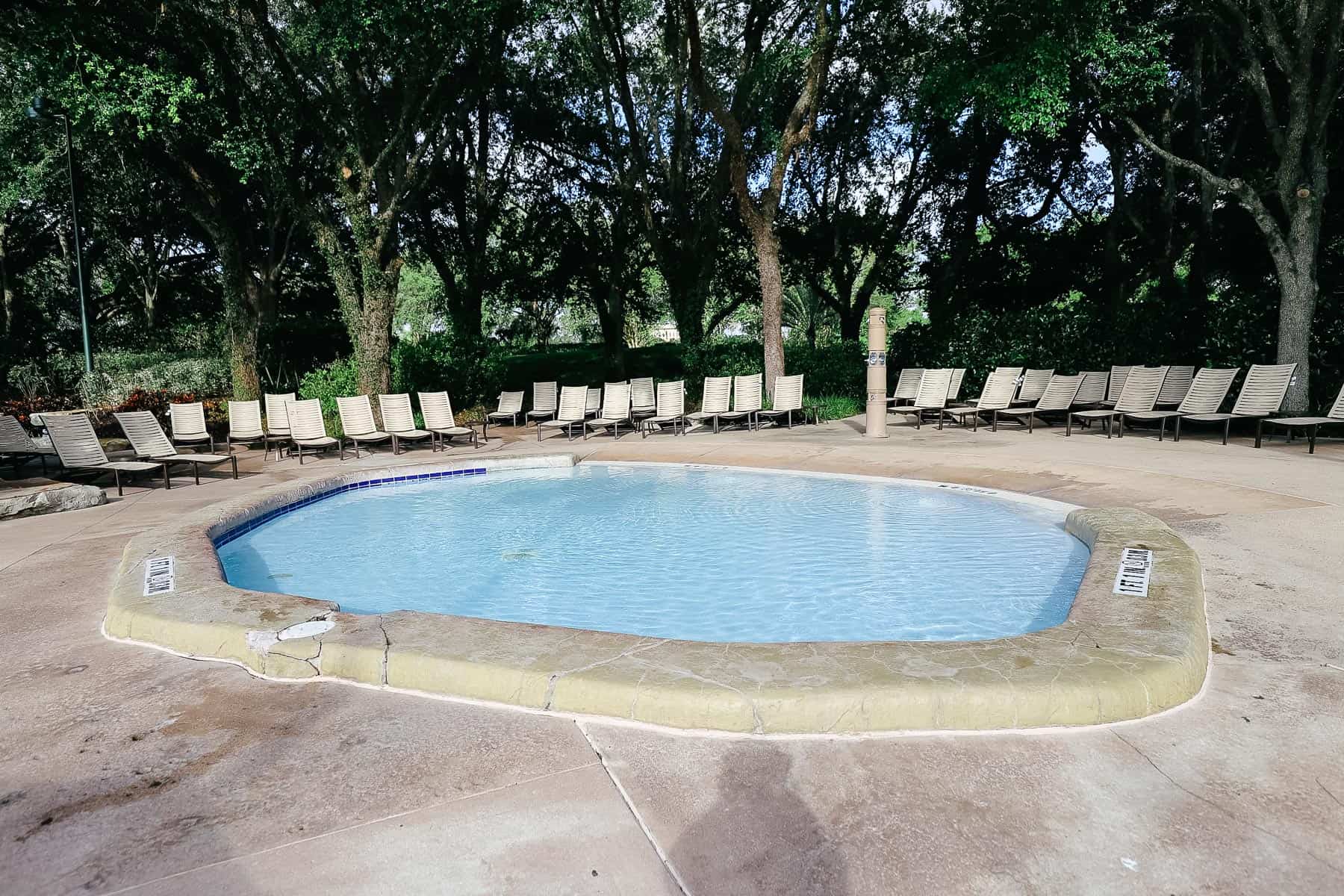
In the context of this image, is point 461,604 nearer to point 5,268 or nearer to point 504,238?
point 504,238

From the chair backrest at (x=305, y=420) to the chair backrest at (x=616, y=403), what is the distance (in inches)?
201

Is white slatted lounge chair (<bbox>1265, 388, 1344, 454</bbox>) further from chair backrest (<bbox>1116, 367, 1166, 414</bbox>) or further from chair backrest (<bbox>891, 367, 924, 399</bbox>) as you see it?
chair backrest (<bbox>891, 367, 924, 399</bbox>)

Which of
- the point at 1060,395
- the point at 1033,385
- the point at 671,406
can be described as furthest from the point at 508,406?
the point at 1060,395

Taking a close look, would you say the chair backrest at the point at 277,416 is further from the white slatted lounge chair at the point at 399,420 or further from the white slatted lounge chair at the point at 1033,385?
the white slatted lounge chair at the point at 1033,385

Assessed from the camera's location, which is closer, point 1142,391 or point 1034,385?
point 1142,391

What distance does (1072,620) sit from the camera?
402 centimetres

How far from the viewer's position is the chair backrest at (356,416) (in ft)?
42.4

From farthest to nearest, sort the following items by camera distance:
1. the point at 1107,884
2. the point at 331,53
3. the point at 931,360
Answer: the point at 931,360, the point at 331,53, the point at 1107,884

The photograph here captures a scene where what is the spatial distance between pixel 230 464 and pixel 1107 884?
43.6 feet

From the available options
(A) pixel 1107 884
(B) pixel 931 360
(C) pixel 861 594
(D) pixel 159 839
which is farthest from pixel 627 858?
(B) pixel 931 360

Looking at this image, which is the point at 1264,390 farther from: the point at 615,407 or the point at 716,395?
the point at 615,407

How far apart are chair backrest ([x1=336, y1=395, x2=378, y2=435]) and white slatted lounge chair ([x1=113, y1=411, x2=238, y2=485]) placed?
2.11m

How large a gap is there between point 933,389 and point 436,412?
951 centimetres

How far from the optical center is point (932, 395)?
48.3 ft
